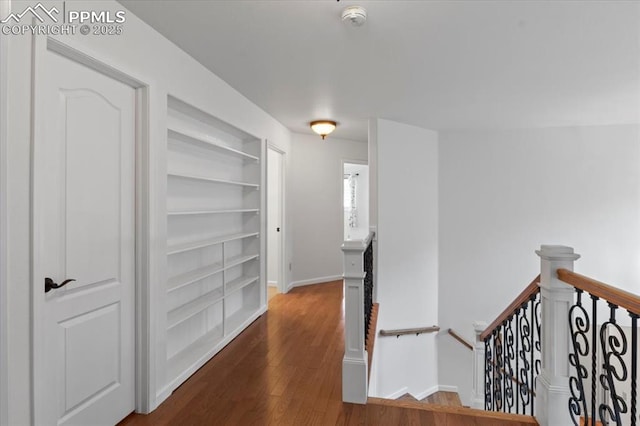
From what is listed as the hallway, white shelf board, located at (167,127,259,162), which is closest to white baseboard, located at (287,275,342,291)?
the hallway

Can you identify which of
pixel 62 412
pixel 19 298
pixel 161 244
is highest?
pixel 161 244

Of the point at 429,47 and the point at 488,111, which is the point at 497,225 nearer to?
the point at 488,111

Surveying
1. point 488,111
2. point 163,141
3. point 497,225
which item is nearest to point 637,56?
point 488,111

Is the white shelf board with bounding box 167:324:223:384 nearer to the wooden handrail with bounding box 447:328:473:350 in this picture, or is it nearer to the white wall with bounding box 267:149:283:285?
the white wall with bounding box 267:149:283:285

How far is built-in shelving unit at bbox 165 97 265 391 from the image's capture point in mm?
2705

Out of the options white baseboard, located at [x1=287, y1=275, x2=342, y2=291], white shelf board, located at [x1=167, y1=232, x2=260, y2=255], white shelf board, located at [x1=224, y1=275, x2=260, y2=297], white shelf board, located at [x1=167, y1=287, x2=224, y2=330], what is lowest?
white baseboard, located at [x1=287, y1=275, x2=342, y2=291]

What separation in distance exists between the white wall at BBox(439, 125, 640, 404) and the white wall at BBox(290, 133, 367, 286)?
1.67 meters

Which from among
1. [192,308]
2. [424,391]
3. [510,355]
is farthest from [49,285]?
[424,391]

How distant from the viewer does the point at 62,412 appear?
169 centimetres

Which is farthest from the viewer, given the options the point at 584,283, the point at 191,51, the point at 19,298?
the point at 191,51

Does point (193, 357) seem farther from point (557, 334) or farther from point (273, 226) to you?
point (273, 226)

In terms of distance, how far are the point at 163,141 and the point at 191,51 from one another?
2.37 ft

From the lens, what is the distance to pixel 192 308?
2.81m

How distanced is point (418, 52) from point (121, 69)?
6.35 feet
